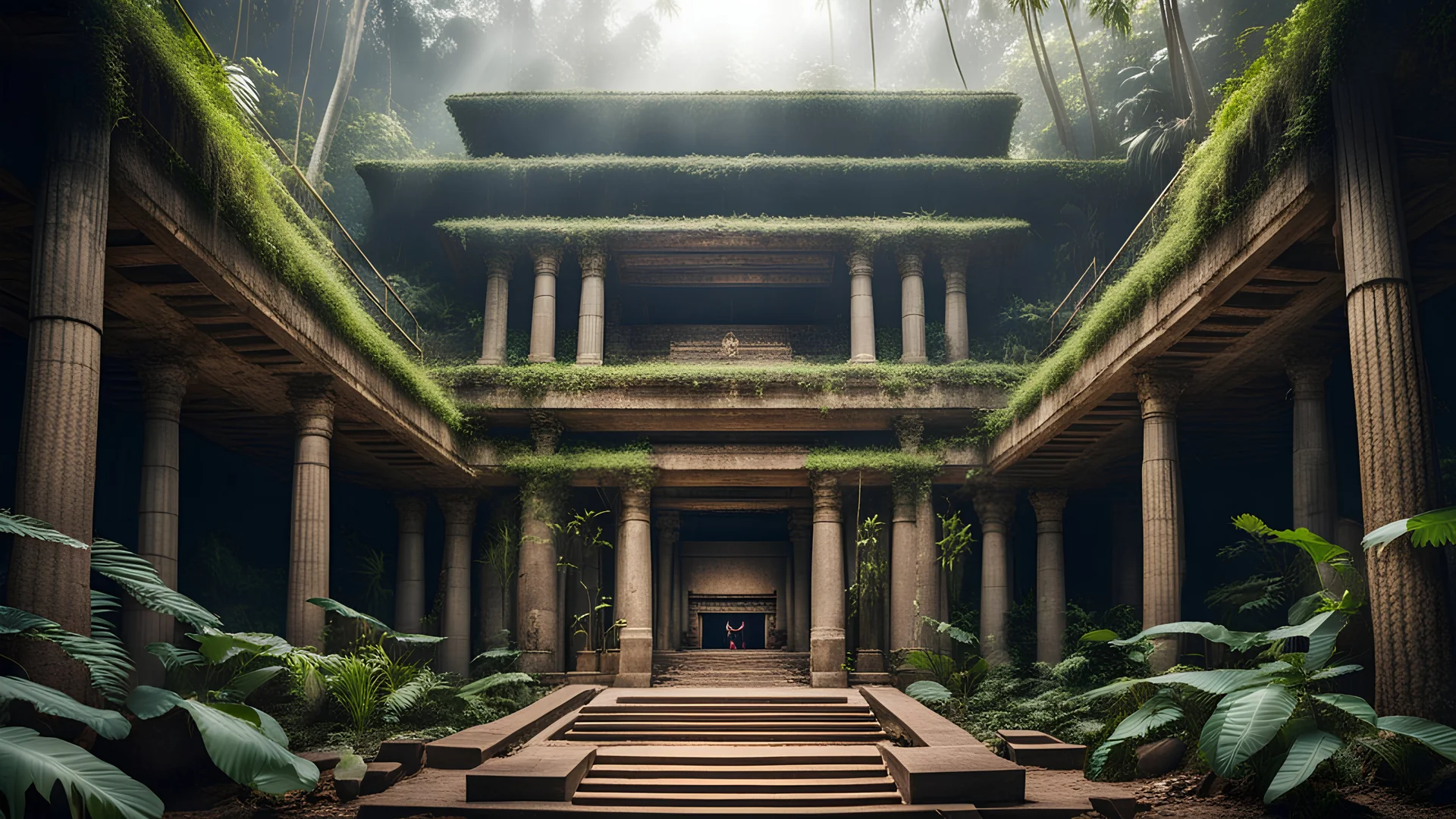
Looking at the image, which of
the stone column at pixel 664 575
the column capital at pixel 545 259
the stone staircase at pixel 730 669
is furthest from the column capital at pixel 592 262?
the stone staircase at pixel 730 669

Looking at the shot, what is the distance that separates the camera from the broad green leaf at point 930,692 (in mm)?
14742

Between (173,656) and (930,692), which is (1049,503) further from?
(173,656)

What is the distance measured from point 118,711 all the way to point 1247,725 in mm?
7248

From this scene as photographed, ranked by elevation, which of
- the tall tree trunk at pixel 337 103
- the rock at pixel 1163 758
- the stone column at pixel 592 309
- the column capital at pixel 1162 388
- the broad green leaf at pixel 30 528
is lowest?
the rock at pixel 1163 758

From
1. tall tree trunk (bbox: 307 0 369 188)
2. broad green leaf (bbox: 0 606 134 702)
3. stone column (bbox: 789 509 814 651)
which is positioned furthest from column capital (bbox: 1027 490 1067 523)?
tall tree trunk (bbox: 307 0 369 188)

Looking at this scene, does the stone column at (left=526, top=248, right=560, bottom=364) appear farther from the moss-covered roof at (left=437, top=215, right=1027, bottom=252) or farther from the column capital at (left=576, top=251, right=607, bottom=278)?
the column capital at (left=576, top=251, right=607, bottom=278)

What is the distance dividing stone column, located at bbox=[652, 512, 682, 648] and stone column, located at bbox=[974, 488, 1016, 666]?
8.93 metres

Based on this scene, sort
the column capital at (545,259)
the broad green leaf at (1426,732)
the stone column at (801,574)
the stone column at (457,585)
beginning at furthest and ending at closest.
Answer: the stone column at (801,574)
the column capital at (545,259)
the stone column at (457,585)
the broad green leaf at (1426,732)

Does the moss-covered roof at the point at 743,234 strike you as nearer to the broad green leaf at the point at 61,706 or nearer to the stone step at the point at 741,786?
the stone step at the point at 741,786

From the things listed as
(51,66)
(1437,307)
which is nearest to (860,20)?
(1437,307)

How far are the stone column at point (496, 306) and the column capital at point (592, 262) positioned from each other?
6.13ft

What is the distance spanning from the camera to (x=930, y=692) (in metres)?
15.0

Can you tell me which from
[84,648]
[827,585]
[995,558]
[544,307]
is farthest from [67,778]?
[544,307]

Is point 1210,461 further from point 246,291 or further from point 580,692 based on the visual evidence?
point 246,291
